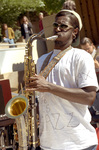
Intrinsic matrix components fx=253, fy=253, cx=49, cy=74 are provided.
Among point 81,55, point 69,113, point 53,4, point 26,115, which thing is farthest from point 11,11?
point 69,113

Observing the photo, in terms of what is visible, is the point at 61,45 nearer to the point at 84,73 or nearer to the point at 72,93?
the point at 84,73

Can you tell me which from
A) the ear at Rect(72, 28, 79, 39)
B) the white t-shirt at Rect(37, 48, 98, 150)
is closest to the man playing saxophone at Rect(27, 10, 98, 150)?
the white t-shirt at Rect(37, 48, 98, 150)

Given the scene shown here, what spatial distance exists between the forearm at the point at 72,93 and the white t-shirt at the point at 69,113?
0.06 metres

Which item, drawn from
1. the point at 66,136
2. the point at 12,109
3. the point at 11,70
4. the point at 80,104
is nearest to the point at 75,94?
the point at 80,104

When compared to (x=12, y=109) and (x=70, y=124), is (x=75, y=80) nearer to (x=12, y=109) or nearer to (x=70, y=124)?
(x=70, y=124)

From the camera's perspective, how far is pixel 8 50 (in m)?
7.38

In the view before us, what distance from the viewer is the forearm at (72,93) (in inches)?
67.8

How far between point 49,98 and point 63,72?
21 centimetres

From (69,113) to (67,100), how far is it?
9 cm

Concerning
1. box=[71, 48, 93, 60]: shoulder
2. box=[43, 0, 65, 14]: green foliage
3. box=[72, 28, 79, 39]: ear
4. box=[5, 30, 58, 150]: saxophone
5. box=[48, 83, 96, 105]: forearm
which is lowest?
box=[5, 30, 58, 150]: saxophone

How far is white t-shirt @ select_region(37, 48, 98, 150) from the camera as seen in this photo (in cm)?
177

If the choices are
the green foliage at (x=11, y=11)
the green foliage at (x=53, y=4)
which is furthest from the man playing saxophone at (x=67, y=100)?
the green foliage at (x=11, y=11)

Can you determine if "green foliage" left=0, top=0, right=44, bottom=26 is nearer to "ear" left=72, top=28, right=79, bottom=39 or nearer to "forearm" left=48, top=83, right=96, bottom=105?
"ear" left=72, top=28, right=79, bottom=39

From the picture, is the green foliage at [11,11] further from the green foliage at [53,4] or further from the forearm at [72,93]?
the forearm at [72,93]
